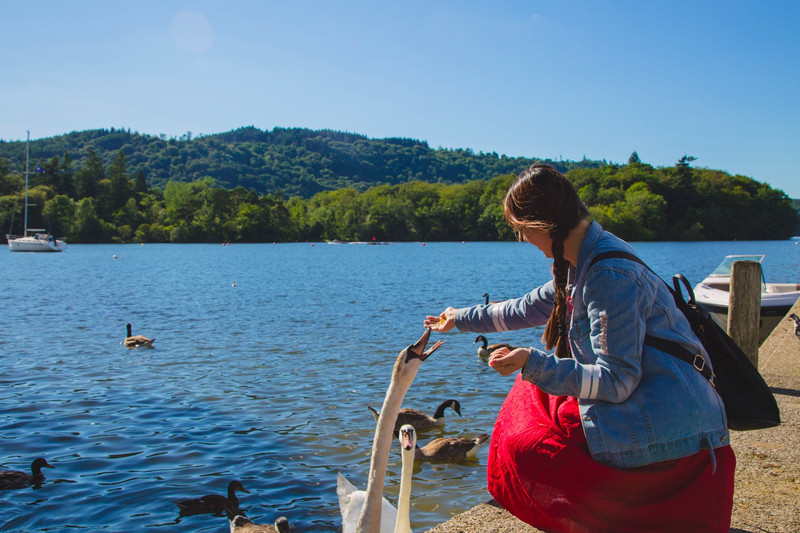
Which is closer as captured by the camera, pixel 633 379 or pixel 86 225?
pixel 633 379

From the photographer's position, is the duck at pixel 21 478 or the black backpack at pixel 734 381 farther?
the duck at pixel 21 478

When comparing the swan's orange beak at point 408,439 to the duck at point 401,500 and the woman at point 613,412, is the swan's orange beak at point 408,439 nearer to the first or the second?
the duck at point 401,500

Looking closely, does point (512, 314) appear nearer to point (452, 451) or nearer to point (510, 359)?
point (510, 359)

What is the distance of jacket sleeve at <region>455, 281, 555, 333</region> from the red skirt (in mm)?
687

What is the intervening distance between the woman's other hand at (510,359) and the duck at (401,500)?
1875 millimetres

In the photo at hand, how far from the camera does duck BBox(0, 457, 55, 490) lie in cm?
682

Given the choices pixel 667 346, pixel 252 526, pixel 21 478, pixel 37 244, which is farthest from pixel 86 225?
pixel 667 346

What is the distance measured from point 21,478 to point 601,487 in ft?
23.1

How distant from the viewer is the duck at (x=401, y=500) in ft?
13.6

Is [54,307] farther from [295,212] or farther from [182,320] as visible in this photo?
[295,212]

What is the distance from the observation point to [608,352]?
2.52 meters

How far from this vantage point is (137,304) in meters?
25.7

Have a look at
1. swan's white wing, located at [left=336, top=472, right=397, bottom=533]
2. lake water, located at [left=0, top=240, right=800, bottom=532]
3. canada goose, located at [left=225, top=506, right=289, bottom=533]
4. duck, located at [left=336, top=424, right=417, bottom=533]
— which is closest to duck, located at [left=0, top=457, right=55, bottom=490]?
lake water, located at [left=0, top=240, right=800, bottom=532]

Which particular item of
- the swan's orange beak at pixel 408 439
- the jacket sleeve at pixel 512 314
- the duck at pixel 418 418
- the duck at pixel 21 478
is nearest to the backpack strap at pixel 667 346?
the jacket sleeve at pixel 512 314
